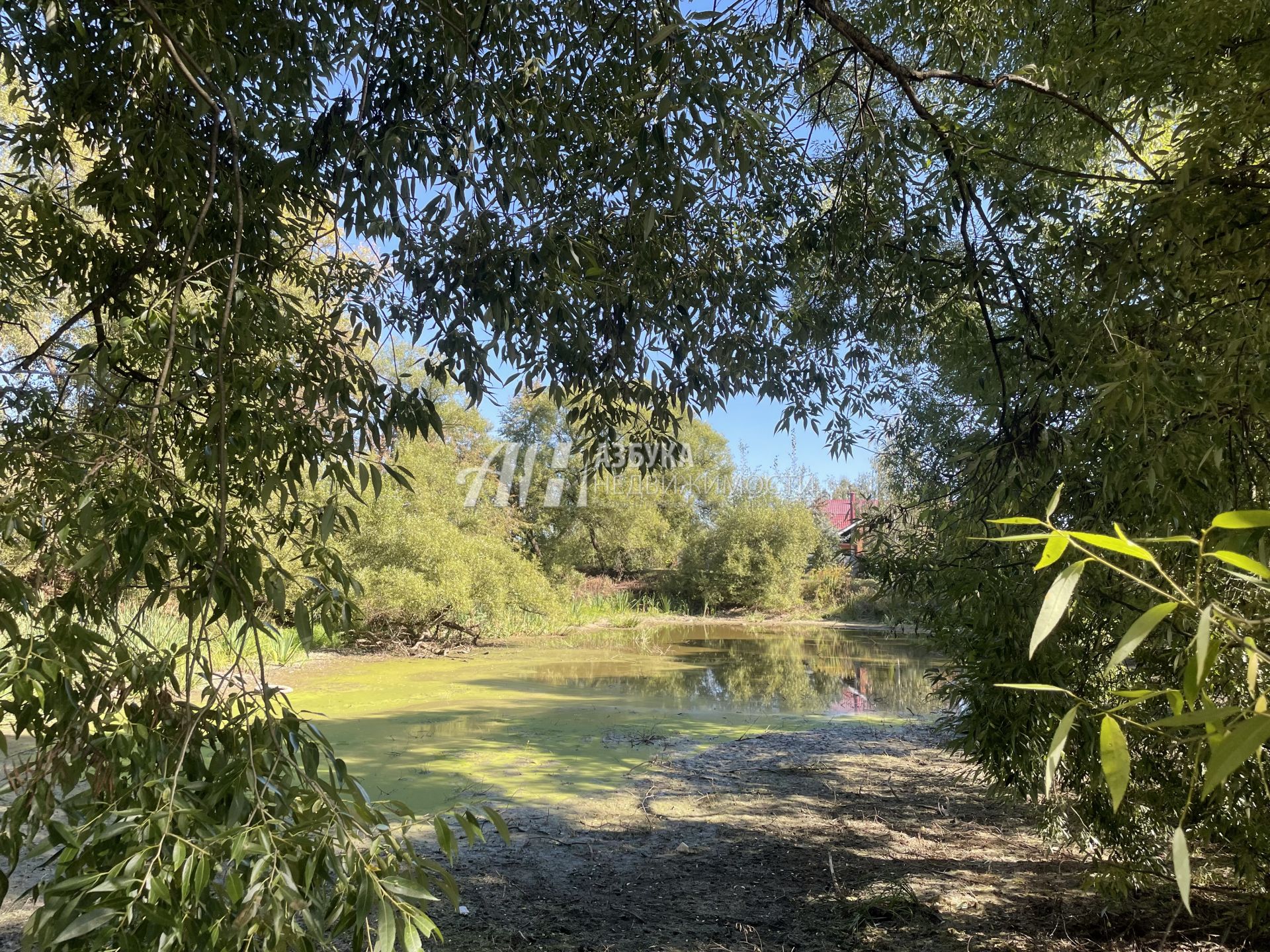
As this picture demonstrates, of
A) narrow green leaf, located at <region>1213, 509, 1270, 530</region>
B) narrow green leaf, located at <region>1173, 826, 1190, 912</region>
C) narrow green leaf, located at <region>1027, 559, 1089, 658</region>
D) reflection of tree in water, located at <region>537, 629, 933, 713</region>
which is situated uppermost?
narrow green leaf, located at <region>1213, 509, 1270, 530</region>

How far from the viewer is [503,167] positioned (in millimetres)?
2414

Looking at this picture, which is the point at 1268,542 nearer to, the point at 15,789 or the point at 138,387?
the point at 15,789

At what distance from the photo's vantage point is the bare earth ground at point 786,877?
2.77 meters

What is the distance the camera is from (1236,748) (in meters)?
0.46

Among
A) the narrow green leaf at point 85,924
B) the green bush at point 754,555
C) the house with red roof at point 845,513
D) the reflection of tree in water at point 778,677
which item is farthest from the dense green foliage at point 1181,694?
the green bush at point 754,555

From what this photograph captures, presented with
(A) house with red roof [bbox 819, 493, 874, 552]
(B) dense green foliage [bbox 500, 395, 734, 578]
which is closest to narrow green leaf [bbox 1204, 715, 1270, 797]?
(A) house with red roof [bbox 819, 493, 874, 552]

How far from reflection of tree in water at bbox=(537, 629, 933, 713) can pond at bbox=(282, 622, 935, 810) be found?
0.03 meters

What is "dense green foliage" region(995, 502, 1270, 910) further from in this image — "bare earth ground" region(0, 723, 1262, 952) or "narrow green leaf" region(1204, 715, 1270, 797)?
"bare earth ground" region(0, 723, 1262, 952)

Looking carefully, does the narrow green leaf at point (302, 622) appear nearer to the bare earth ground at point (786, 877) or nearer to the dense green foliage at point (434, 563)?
the bare earth ground at point (786, 877)

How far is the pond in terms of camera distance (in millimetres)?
4930

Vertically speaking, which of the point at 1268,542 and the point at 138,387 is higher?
the point at 138,387

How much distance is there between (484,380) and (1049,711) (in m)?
1.98

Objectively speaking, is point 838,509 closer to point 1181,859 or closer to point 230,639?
point 230,639

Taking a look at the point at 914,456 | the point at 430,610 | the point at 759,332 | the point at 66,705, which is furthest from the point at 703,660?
the point at 66,705
